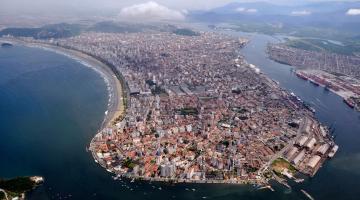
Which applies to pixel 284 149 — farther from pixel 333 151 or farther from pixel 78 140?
pixel 78 140

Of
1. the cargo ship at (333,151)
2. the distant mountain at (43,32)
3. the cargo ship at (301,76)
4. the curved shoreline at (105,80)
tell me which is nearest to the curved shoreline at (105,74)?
the curved shoreline at (105,80)

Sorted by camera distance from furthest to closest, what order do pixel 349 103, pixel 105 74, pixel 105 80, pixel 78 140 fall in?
pixel 105 74 → pixel 105 80 → pixel 349 103 → pixel 78 140

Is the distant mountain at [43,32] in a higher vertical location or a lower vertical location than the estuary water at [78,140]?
higher

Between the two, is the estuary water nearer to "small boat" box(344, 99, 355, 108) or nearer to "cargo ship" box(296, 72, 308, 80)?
"small boat" box(344, 99, 355, 108)

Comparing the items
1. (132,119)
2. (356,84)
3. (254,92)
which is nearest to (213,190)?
(132,119)

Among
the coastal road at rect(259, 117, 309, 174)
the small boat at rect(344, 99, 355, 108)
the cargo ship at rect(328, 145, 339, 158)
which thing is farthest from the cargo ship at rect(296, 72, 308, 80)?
the cargo ship at rect(328, 145, 339, 158)

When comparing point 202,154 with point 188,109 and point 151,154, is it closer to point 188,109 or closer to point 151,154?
point 151,154

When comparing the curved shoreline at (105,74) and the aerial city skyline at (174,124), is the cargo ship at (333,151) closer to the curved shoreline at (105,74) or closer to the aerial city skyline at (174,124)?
the aerial city skyline at (174,124)

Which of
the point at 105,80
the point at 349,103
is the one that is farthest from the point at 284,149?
the point at 105,80
